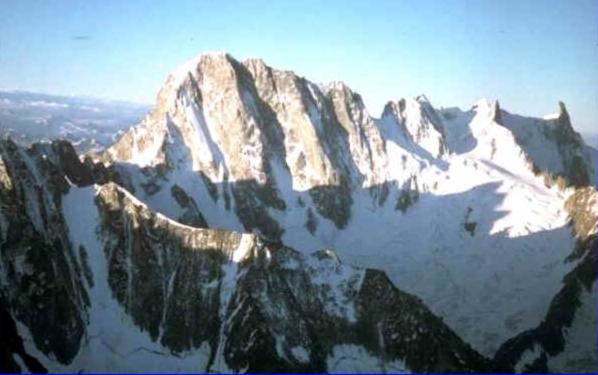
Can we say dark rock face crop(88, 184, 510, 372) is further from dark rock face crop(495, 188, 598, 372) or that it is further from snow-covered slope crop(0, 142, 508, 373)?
dark rock face crop(495, 188, 598, 372)

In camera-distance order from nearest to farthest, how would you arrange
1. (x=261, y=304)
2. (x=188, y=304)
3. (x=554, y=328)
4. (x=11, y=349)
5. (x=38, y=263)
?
1. (x=11, y=349)
2. (x=261, y=304)
3. (x=38, y=263)
4. (x=188, y=304)
5. (x=554, y=328)

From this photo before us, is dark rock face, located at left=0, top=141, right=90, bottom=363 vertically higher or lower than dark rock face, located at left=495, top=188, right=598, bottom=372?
higher

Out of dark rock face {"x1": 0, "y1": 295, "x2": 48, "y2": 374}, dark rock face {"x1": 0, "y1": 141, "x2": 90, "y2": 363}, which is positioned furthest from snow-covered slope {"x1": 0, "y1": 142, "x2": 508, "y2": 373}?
dark rock face {"x1": 0, "y1": 295, "x2": 48, "y2": 374}

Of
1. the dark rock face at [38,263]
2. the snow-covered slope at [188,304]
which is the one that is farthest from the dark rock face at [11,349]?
the dark rock face at [38,263]

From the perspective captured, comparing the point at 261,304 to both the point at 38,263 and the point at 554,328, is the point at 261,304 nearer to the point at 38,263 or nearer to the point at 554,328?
the point at 38,263

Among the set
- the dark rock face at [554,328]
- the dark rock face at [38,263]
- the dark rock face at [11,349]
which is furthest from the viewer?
the dark rock face at [554,328]

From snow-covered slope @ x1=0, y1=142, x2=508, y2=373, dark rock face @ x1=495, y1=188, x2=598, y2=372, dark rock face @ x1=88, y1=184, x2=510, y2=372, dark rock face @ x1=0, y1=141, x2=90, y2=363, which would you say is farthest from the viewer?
dark rock face @ x1=495, y1=188, x2=598, y2=372

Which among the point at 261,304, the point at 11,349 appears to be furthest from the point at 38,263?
the point at 261,304

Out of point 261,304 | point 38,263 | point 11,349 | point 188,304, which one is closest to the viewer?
point 11,349

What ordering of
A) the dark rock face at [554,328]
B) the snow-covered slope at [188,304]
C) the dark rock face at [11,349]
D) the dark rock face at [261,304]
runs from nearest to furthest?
the dark rock face at [11,349]
the dark rock face at [261,304]
the snow-covered slope at [188,304]
the dark rock face at [554,328]

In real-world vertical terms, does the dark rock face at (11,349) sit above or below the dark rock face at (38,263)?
below

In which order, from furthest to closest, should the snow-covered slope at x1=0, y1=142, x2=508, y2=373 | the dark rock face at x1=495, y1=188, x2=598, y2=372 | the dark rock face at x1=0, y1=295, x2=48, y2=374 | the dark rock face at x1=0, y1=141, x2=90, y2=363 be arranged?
the dark rock face at x1=495, y1=188, x2=598, y2=372
the dark rock face at x1=0, y1=141, x2=90, y2=363
the snow-covered slope at x1=0, y1=142, x2=508, y2=373
the dark rock face at x1=0, y1=295, x2=48, y2=374

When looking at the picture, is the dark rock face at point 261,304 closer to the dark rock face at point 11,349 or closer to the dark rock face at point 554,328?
the dark rock face at point 554,328

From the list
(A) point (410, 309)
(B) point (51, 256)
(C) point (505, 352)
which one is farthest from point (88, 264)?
(C) point (505, 352)
